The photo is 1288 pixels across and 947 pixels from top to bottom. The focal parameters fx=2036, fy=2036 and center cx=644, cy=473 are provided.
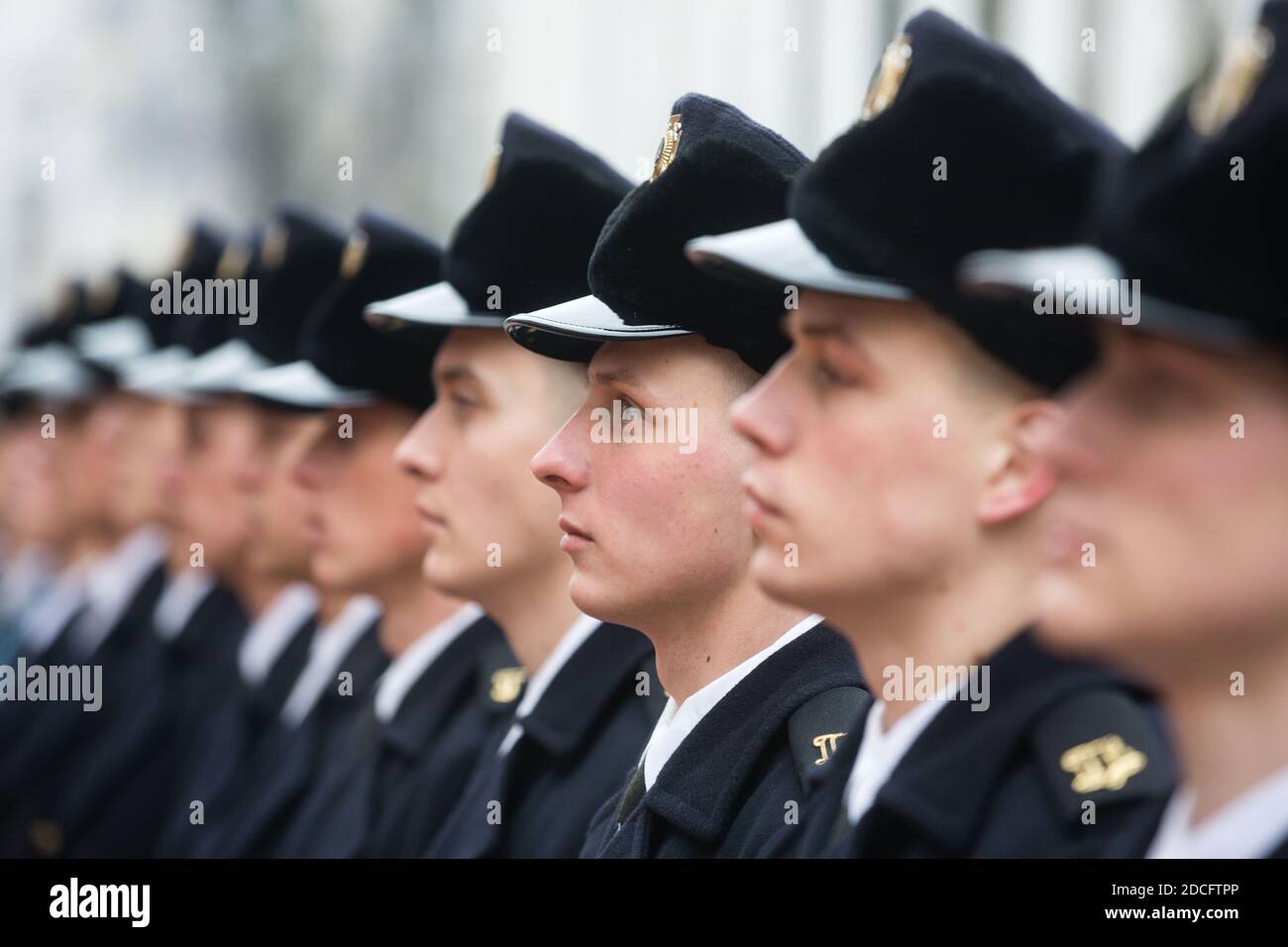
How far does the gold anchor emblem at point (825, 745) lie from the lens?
3.32m

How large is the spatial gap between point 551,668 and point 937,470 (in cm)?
181

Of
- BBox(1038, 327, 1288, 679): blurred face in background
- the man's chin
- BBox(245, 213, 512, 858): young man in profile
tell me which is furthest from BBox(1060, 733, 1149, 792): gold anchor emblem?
BBox(245, 213, 512, 858): young man in profile

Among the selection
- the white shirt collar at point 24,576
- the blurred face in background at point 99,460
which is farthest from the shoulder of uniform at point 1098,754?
the white shirt collar at point 24,576

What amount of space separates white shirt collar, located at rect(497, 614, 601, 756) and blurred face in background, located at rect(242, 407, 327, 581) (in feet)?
6.99

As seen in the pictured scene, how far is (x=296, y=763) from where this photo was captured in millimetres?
6316

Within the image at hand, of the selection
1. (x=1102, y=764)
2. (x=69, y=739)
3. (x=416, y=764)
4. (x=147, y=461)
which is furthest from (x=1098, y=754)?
(x=69, y=739)

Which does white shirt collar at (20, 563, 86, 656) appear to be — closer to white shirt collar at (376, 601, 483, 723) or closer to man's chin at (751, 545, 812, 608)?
white shirt collar at (376, 601, 483, 723)

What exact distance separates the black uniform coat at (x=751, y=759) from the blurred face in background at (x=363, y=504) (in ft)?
7.15

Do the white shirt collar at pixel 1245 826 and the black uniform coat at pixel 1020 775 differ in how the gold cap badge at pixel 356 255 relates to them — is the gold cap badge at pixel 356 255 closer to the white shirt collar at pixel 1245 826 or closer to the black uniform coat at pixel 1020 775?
the black uniform coat at pixel 1020 775

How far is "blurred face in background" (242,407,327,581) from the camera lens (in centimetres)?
670

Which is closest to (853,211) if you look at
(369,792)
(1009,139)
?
(1009,139)

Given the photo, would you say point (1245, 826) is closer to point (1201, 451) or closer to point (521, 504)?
point (1201, 451)

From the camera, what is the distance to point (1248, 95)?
2.09 metres
